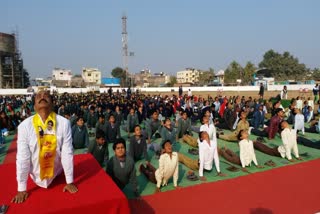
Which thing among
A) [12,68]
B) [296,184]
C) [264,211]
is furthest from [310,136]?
[12,68]

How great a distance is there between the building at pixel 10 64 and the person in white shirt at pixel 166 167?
50.1m

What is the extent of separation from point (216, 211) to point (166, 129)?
394 cm

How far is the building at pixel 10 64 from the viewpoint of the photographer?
156 ft

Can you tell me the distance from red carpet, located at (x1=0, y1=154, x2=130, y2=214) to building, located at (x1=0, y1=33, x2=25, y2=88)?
51132 mm

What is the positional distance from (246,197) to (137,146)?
3.12 metres

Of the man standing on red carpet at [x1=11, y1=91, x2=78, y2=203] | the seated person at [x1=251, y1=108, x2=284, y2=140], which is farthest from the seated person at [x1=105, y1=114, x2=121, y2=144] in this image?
the man standing on red carpet at [x1=11, y1=91, x2=78, y2=203]

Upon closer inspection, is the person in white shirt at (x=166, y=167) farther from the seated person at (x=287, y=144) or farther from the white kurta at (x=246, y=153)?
the seated person at (x=287, y=144)

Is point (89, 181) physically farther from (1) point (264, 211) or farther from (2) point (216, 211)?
(1) point (264, 211)

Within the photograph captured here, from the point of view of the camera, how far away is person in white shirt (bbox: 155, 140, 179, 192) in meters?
5.32

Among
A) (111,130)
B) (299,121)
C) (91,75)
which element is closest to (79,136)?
(111,130)

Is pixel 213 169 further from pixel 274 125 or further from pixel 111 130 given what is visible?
pixel 274 125

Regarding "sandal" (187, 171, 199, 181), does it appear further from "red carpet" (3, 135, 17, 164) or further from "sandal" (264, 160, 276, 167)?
"red carpet" (3, 135, 17, 164)

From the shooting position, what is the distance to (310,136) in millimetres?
10266

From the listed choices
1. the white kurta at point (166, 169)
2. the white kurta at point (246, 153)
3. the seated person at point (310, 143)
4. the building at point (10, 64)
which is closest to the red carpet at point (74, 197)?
the white kurta at point (166, 169)
